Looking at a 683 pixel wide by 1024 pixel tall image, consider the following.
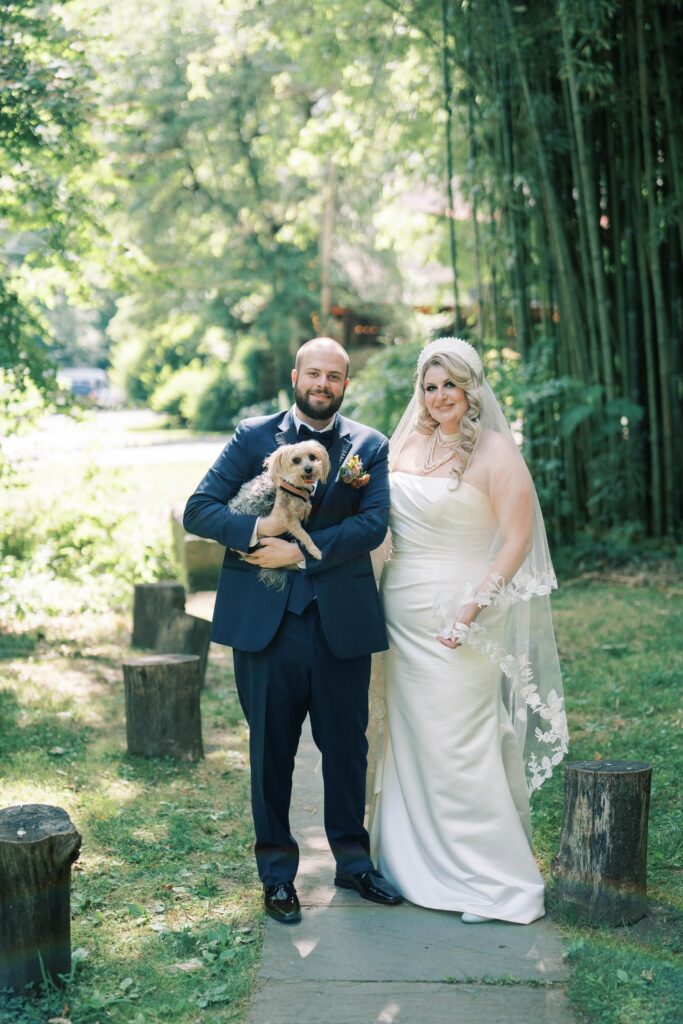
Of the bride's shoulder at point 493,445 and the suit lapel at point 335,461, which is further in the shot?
Answer: the bride's shoulder at point 493,445

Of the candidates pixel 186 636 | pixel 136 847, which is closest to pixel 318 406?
pixel 136 847

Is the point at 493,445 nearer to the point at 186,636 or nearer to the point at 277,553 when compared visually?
the point at 277,553

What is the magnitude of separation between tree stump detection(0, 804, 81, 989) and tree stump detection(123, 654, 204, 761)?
2.12 metres

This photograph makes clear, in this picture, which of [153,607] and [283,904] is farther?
[153,607]

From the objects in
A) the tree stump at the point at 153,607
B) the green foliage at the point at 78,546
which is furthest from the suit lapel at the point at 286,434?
the green foliage at the point at 78,546

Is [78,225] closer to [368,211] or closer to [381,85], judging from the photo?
[381,85]

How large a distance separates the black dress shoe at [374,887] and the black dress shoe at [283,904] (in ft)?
0.75

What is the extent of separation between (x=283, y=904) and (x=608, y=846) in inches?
41.1

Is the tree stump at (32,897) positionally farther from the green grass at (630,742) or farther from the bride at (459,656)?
the green grass at (630,742)

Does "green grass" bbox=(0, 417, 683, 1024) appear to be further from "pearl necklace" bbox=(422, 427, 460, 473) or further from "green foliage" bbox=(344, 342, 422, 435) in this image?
"green foliage" bbox=(344, 342, 422, 435)

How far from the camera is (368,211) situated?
918 inches

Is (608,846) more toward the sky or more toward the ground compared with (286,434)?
more toward the ground

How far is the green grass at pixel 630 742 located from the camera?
10.0 ft

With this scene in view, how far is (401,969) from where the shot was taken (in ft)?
10.4
